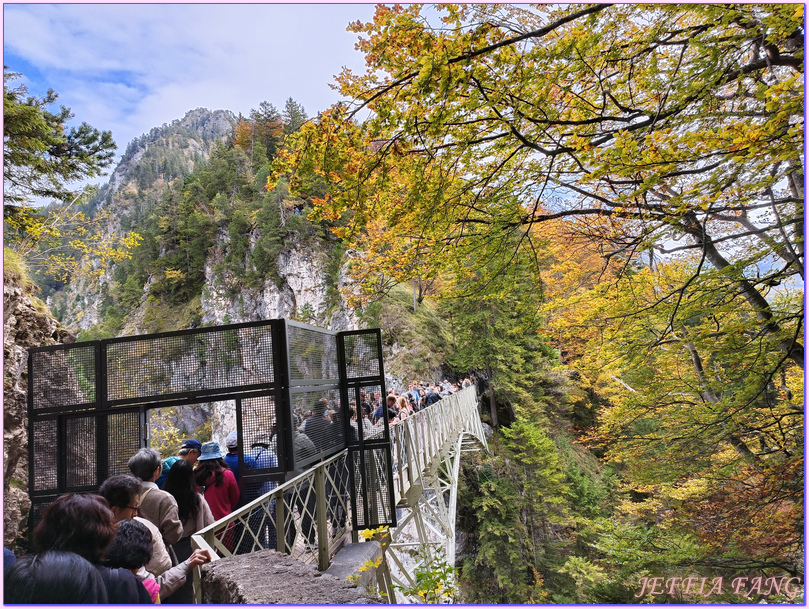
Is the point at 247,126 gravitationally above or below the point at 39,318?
above

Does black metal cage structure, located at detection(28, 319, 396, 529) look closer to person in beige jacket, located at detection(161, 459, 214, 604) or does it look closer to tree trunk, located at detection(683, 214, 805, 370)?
person in beige jacket, located at detection(161, 459, 214, 604)

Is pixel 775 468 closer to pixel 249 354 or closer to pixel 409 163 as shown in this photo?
pixel 409 163

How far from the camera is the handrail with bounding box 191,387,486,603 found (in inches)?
97.7

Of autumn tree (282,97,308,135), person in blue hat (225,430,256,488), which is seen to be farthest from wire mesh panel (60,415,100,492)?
autumn tree (282,97,308,135)

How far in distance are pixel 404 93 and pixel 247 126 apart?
48006mm

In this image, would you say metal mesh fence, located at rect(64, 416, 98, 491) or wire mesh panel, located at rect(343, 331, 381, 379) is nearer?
metal mesh fence, located at rect(64, 416, 98, 491)

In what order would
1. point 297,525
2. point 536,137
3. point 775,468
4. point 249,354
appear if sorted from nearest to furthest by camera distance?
point 297,525, point 249,354, point 536,137, point 775,468

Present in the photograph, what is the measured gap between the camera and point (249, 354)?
368cm

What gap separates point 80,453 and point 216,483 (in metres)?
1.36

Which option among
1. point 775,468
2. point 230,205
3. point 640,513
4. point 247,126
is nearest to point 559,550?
point 640,513

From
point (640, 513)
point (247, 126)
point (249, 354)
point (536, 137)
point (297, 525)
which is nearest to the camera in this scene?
point (297, 525)

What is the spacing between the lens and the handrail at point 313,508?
2480mm

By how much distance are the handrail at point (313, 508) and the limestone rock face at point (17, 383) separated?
2664 mm

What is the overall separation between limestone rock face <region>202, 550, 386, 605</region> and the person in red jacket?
4.89 ft
